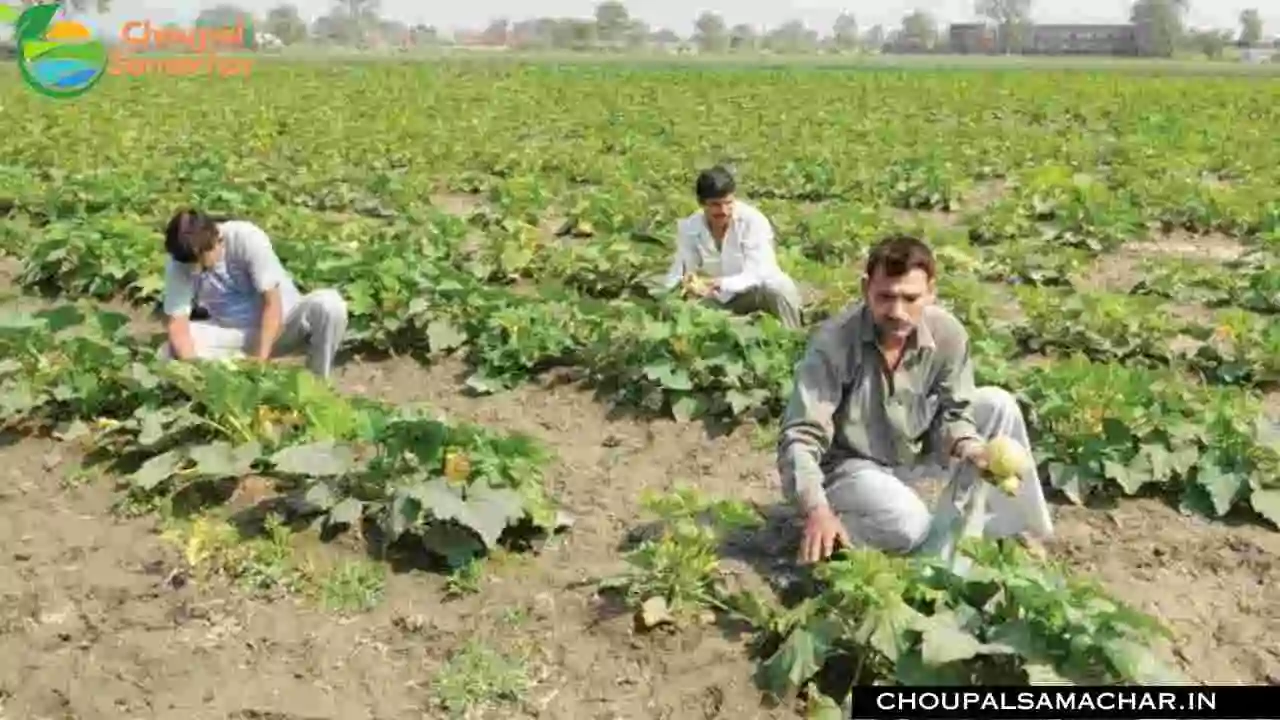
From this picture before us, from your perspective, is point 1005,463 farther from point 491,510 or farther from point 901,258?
point 491,510

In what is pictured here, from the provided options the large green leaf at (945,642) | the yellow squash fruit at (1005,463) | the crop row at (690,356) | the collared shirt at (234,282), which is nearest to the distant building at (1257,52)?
the crop row at (690,356)

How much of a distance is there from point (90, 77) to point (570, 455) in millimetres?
25622

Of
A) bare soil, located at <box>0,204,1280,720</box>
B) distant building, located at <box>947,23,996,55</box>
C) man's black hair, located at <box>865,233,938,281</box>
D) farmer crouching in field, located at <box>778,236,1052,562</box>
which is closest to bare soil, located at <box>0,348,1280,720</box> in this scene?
bare soil, located at <box>0,204,1280,720</box>

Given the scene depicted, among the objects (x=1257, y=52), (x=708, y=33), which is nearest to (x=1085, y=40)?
(x=1257, y=52)

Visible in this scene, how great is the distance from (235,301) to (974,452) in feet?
13.1

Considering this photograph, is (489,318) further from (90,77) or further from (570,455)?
(90,77)

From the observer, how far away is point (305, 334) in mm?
6512

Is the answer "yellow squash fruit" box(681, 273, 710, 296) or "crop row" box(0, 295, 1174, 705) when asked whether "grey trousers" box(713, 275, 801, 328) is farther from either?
"crop row" box(0, 295, 1174, 705)

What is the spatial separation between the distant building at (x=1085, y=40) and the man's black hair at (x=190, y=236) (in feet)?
338

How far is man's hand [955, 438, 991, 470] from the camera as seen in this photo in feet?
12.5

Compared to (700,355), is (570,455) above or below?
below

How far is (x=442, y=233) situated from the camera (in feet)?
30.3

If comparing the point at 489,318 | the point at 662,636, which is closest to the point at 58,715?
the point at 662,636

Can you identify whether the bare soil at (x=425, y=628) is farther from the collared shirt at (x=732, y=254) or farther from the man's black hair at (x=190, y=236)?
the collared shirt at (x=732, y=254)
